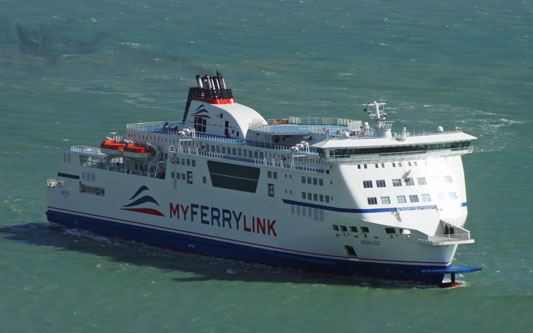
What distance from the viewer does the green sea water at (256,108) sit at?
151 feet

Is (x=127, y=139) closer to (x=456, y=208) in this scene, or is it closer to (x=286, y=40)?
(x=456, y=208)

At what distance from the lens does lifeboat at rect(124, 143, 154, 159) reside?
58781mm

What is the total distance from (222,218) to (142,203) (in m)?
6.45

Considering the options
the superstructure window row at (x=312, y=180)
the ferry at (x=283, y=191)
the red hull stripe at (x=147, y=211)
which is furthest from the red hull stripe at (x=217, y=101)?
the superstructure window row at (x=312, y=180)

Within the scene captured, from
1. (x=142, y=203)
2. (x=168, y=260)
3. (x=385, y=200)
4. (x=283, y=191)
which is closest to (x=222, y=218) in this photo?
(x=168, y=260)

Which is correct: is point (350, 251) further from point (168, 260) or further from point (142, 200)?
point (142, 200)

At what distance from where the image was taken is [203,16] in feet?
431

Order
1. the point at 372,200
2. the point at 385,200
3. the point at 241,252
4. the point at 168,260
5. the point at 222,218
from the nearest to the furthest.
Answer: the point at 372,200 → the point at 385,200 → the point at 241,252 → the point at 222,218 → the point at 168,260

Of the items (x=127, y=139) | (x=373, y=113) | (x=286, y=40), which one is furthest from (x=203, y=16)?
(x=373, y=113)

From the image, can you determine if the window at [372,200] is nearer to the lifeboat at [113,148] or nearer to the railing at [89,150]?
the lifeboat at [113,148]

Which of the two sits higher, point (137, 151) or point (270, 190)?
point (137, 151)

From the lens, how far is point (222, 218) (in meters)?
54.9

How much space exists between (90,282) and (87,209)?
41.5 feet

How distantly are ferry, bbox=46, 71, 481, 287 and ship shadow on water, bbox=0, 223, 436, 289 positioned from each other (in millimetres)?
508
